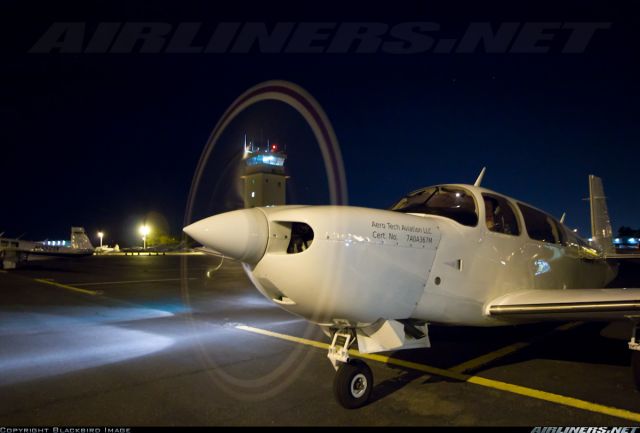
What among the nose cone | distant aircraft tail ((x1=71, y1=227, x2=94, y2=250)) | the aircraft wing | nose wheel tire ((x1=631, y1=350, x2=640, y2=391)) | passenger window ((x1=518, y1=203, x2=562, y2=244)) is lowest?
nose wheel tire ((x1=631, y1=350, x2=640, y2=391))

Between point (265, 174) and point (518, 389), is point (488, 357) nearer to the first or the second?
point (518, 389)

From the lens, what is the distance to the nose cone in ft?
12.0

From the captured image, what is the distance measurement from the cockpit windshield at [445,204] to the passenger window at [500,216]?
12.1 inches

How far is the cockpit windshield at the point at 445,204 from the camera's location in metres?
5.07

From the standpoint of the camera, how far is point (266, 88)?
7.21 m

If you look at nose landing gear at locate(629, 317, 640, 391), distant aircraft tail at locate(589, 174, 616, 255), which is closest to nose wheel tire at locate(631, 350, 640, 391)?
nose landing gear at locate(629, 317, 640, 391)

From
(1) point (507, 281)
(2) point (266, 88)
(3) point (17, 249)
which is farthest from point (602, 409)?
(3) point (17, 249)

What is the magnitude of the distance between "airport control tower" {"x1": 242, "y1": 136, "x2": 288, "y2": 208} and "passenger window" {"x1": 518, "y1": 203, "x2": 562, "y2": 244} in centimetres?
5524

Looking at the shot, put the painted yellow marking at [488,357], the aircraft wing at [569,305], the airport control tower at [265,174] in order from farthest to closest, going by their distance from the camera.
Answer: the airport control tower at [265,174] → the painted yellow marking at [488,357] → the aircraft wing at [569,305]

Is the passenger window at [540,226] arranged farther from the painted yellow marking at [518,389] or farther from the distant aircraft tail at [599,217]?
the distant aircraft tail at [599,217]

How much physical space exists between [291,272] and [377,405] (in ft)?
5.73

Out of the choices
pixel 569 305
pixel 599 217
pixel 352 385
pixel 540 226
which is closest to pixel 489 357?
pixel 569 305

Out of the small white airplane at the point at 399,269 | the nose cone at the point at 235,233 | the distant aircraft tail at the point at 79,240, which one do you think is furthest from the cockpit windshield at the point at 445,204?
the distant aircraft tail at the point at 79,240

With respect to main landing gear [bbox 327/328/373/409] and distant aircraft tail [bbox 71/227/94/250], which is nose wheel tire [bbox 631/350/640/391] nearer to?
main landing gear [bbox 327/328/373/409]
